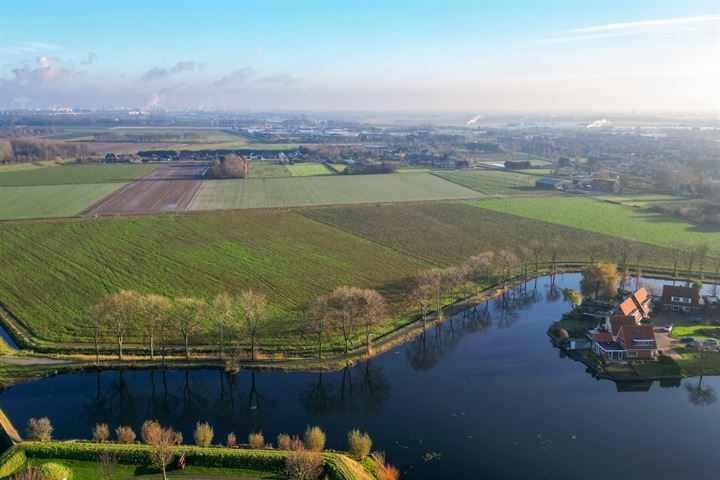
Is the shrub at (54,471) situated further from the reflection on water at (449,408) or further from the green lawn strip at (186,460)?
the reflection on water at (449,408)

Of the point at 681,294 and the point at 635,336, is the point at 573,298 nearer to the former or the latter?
the point at 635,336

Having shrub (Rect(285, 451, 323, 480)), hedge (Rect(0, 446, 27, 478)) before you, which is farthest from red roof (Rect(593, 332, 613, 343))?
hedge (Rect(0, 446, 27, 478))

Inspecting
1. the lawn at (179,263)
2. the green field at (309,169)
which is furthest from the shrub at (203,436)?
the green field at (309,169)

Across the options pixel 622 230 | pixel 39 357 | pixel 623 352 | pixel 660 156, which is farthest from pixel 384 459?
pixel 660 156

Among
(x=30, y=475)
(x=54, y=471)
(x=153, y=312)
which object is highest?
(x=153, y=312)

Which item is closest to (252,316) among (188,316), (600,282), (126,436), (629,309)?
(188,316)

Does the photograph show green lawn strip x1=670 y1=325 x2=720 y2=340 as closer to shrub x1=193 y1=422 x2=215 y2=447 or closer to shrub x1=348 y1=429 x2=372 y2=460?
shrub x1=348 y1=429 x2=372 y2=460
